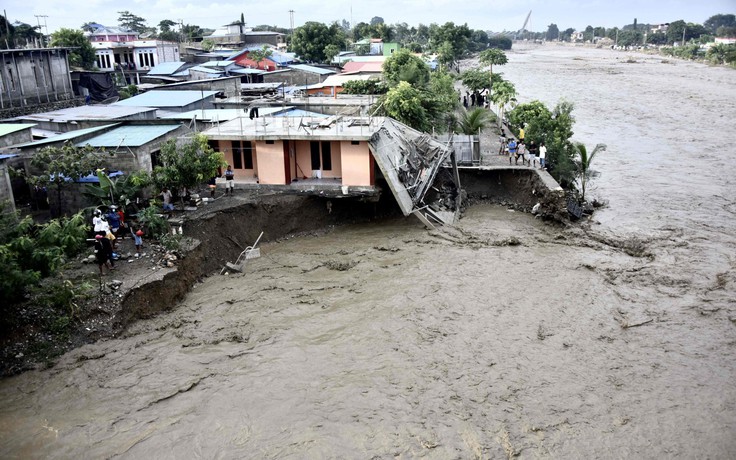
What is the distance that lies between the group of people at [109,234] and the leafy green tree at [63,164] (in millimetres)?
1500

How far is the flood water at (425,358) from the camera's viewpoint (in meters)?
10.2

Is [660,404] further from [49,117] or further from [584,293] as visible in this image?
[49,117]

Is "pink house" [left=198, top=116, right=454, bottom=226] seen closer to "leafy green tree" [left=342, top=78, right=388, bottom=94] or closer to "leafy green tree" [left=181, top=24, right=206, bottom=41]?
"leafy green tree" [left=342, top=78, right=388, bottom=94]

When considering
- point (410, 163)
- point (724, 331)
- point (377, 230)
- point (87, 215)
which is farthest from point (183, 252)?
point (724, 331)

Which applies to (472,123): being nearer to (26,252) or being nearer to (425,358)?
(425,358)

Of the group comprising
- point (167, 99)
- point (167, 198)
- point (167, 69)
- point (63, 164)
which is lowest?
point (167, 198)

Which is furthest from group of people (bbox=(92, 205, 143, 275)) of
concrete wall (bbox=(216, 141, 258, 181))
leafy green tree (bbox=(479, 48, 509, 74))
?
leafy green tree (bbox=(479, 48, 509, 74))

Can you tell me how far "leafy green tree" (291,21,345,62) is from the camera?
5747 cm

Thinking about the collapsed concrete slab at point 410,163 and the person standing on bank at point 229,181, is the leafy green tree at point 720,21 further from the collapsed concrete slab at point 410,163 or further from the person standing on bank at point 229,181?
the person standing on bank at point 229,181

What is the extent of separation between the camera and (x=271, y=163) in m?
19.4

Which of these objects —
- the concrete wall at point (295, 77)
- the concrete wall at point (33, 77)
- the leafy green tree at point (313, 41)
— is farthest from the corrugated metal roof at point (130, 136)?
the leafy green tree at point (313, 41)

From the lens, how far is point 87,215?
1580 centimetres

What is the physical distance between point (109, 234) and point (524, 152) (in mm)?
16444

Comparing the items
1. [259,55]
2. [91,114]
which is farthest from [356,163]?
[259,55]
